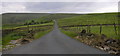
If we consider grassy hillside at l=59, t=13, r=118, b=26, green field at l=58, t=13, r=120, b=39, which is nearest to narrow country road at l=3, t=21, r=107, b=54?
green field at l=58, t=13, r=120, b=39

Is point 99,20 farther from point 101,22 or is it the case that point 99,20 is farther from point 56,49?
point 56,49

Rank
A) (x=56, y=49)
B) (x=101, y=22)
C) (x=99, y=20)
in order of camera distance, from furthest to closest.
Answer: (x=99, y=20), (x=101, y=22), (x=56, y=49)

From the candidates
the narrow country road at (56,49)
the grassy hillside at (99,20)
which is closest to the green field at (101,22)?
the grassy hillside at (99,20)

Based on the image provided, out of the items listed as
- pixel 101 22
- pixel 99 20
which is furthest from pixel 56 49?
pixel 99 20

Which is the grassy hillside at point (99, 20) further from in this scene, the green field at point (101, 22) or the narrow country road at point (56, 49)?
the narrow country road at point (56, 49)

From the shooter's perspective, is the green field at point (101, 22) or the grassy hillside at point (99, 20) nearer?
the green field at point (101, 22)

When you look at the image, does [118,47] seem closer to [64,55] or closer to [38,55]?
[64,55]

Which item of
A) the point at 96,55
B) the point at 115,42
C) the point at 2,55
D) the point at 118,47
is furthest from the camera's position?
the point at 115,42

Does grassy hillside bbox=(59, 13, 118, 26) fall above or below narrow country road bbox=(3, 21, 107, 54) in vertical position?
above

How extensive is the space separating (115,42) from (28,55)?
9.91 meters

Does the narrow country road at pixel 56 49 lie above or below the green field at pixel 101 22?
below

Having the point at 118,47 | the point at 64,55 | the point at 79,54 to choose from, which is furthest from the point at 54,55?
the point at 118,47

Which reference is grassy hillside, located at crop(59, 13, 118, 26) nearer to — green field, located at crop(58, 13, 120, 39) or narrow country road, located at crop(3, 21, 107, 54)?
green field, located at crop(58, 13, 120, 39)

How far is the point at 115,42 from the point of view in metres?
17.6
